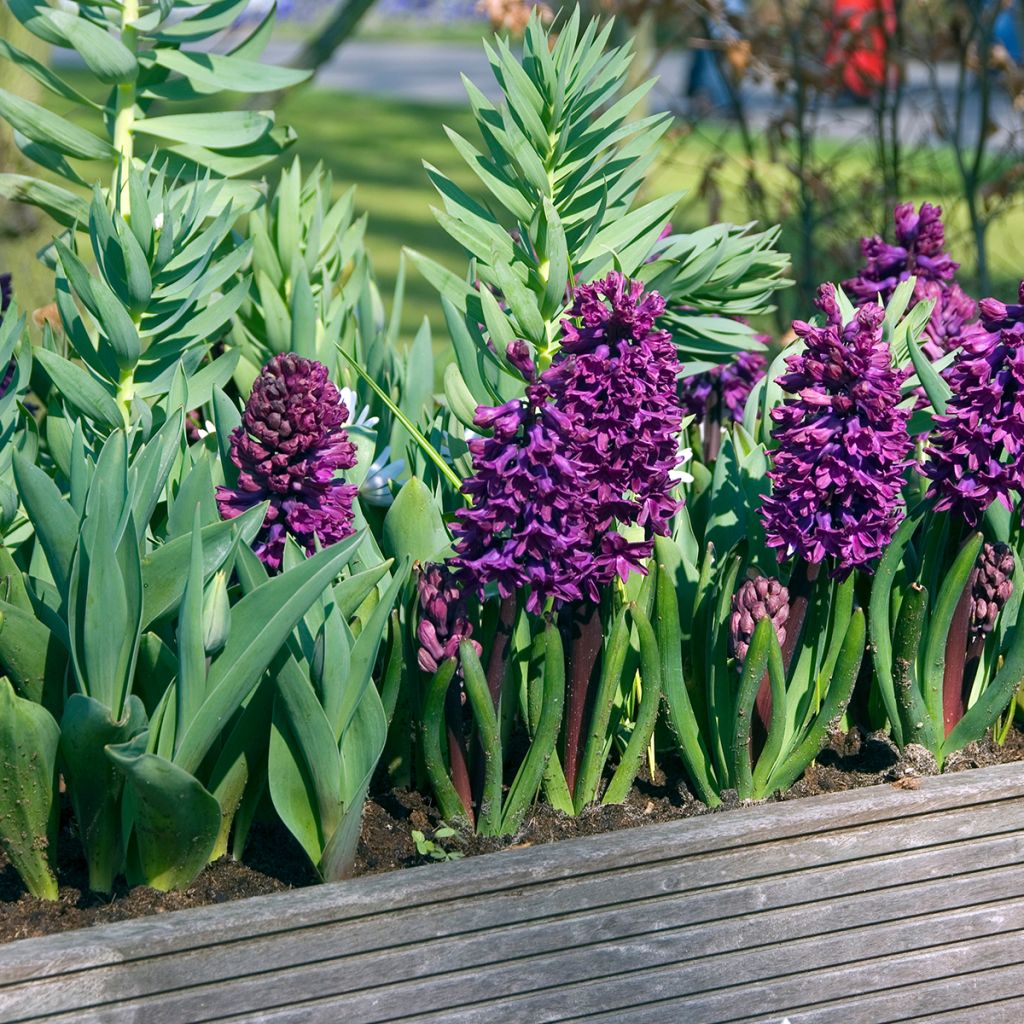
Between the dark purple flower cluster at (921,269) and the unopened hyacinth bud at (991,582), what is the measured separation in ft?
1.74

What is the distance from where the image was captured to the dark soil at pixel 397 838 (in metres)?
1.52

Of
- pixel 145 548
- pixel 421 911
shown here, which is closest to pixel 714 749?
pixel 421 911

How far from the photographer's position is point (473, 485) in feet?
4.99

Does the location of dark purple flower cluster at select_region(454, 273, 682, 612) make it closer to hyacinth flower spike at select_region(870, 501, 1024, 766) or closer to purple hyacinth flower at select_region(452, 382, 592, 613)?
purple hyacinth flower at select_region(452, 382, 592, 613)

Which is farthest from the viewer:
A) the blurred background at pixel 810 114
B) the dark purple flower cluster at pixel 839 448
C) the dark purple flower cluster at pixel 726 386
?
the blurred background at pixel 810 114

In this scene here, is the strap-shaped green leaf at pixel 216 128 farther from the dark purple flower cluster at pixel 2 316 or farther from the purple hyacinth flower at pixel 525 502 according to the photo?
the purple hyacinth flower at pixel 525 502

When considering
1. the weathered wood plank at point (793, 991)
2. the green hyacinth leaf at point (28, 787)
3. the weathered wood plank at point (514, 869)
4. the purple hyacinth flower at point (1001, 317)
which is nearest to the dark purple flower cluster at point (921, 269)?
the purple hyacinth flower at point (1001, 317)

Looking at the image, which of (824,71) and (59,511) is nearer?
(59,511)

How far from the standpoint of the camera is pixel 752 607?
5.52 feet

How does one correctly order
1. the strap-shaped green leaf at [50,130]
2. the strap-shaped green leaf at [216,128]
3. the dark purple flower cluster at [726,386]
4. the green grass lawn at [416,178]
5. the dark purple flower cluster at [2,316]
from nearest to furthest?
1. the dark purple flower cluster at [2,316]
2. the strap-shaped green leaf at [50,130]
3. the strap-shaped green leaf at [216,128]
4. the dark purple flower cluster at [726,386]
5. the green grass lawn at [416,178]

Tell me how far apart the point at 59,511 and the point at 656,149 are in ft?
3.21

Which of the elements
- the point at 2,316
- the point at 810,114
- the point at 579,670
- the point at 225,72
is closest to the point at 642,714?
the point at 579,670

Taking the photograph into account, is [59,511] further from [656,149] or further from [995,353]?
[995,353]

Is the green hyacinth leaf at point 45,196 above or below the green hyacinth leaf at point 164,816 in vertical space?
above
